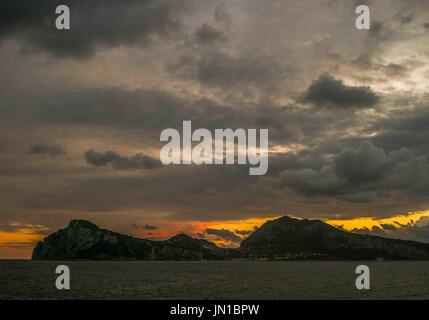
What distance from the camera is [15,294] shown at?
117 metres

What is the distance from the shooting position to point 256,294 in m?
118
